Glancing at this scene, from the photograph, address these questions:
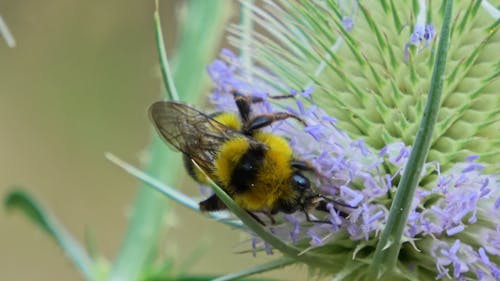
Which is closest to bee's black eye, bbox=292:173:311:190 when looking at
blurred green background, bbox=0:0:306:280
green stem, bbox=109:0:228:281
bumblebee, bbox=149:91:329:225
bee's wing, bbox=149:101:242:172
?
bumblebee, bbox=149:91:329:225

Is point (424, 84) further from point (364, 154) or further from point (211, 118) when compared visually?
point (211, 118)

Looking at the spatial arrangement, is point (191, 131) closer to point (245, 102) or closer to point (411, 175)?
point (245, 102)

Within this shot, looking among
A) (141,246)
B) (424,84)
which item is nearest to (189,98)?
(141,246)

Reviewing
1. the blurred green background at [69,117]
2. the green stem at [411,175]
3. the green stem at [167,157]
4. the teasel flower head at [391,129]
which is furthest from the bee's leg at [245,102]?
the blurred green background at [69,117]

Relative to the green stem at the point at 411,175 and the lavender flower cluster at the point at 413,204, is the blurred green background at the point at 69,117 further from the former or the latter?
→ the green stem at the point at 411,175

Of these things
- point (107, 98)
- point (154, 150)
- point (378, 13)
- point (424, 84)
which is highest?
point (378, 13)

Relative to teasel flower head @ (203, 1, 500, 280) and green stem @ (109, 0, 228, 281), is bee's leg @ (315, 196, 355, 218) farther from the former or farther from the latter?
green stem @ (109, 0, 228, 281)
